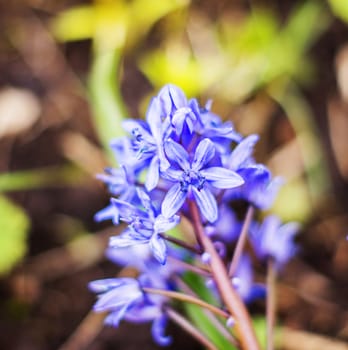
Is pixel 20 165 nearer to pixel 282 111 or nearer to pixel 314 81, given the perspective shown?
pixel 282 111

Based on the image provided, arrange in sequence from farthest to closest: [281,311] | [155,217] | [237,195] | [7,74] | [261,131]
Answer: [7,74]
[261,131]
[281,311]
[237,195]
[155,217]

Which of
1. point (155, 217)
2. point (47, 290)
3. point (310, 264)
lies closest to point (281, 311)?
point (310, 264)

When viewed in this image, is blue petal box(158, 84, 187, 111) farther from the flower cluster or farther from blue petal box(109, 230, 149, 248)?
blue petal box(109, 230, 149, 248)

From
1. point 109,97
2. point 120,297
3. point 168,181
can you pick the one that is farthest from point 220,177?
point 109,97

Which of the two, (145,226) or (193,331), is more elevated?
(145,226)

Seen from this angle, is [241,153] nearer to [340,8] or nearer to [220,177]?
[220,177]

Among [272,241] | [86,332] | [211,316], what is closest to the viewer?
[211,316]
